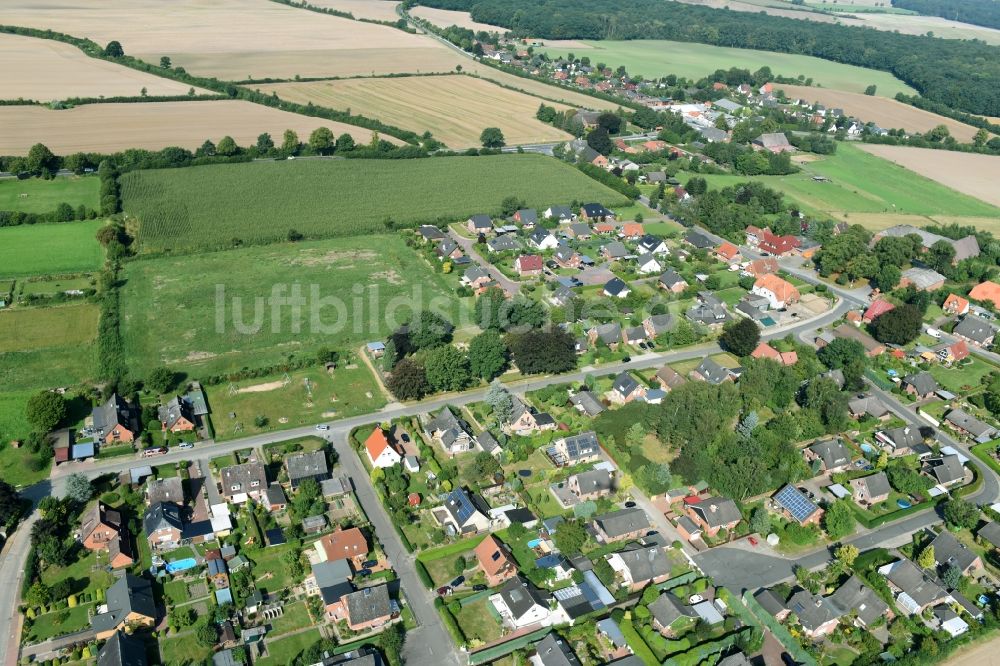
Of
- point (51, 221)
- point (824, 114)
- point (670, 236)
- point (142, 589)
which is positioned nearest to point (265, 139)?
point (51, 221)

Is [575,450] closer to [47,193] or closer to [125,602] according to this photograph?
[125,602]

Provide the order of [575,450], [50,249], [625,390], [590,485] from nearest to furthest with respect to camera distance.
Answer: [590,485] → [575,450] → [625,390] → [50,249]

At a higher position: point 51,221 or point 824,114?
point 824,114

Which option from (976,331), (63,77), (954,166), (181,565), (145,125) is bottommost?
(181,565)

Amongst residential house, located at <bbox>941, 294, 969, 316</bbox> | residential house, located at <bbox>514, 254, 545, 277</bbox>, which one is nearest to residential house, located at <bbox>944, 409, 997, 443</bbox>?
residential house, located at <bbox>941, 294, 969, 316</bbox>

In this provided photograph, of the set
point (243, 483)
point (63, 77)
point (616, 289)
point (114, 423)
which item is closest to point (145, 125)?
point (63, 77)

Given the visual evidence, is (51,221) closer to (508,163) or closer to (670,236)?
(508,163)
